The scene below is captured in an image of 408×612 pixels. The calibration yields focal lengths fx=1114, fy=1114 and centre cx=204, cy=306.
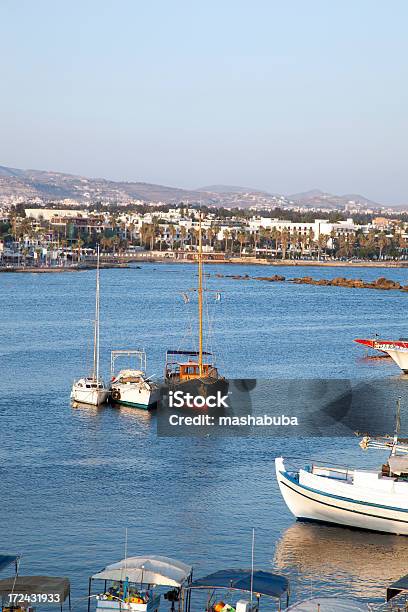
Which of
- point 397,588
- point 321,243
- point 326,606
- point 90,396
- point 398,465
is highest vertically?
point 321,243

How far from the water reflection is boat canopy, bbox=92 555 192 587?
2.50 metres

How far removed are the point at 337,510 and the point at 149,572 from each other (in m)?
5.20

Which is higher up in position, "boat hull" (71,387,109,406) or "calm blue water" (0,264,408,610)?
"boat hull" (71,387,109,406)

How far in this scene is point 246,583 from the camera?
45.3 feet

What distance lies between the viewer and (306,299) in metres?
75.5

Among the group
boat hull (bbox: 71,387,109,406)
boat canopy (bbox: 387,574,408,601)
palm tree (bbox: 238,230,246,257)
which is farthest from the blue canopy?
palm tree (bbox: 238,230,246,257)

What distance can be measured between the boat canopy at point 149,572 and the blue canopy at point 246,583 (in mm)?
234

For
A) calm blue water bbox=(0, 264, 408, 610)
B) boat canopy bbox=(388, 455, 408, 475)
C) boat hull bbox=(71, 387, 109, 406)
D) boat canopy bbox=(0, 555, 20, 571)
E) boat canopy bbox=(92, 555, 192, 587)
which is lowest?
calm blue water bbox=(0, 264, 408, 610)

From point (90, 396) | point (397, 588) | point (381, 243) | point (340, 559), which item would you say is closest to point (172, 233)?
point (381, 243)

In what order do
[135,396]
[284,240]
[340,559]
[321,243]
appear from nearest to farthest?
1. [340,559]
2. [135,396]
3. [284,240]
4. [321,243]

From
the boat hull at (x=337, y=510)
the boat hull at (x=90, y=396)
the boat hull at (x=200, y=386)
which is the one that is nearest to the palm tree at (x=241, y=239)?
the boat hull at (x=200, y=386)

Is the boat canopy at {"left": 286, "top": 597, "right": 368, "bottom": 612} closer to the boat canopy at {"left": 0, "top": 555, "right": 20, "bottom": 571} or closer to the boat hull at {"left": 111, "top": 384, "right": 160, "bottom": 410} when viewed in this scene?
the boat canopy at {"left": 0, "top": 555, "right": 20, "bottom": 571}

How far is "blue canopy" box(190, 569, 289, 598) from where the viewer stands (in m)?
13.7

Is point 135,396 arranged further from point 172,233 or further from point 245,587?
point 172,233
